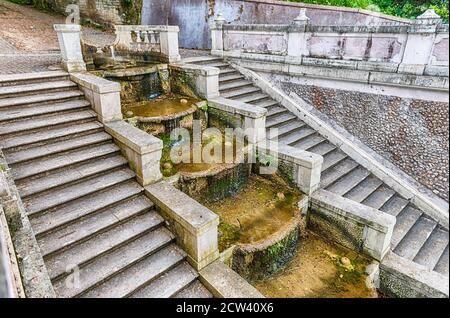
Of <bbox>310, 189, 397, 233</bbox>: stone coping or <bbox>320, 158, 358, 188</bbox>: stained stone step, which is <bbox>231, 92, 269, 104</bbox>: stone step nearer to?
<bbox>320, 158, 358, 188</bbox>: stained stone step

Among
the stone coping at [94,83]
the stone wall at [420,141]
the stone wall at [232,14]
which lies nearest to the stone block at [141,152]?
the stone coping at [94,83]

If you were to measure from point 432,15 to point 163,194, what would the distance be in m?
5.83

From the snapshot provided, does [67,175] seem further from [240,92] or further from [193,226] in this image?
[240,92]

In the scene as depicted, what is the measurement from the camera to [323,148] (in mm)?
8047

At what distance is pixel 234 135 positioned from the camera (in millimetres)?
7438

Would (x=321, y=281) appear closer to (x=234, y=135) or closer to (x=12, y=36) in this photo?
(x=234, y=135)

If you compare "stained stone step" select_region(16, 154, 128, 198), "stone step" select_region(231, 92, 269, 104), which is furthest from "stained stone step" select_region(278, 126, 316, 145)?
"stained stone step" select_region(16, 154, 128, 198)

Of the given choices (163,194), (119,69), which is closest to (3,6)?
(119,69)

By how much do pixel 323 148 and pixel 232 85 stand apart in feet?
10.8

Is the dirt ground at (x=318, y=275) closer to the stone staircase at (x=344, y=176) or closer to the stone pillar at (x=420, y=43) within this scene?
the stone staircase at (x=344, y=176)

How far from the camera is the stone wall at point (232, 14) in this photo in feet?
31.6

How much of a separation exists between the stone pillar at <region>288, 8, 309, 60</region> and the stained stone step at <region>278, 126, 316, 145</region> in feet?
6.64

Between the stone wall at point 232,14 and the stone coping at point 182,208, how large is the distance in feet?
26.3

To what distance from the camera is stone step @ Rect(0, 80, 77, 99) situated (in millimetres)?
5973
